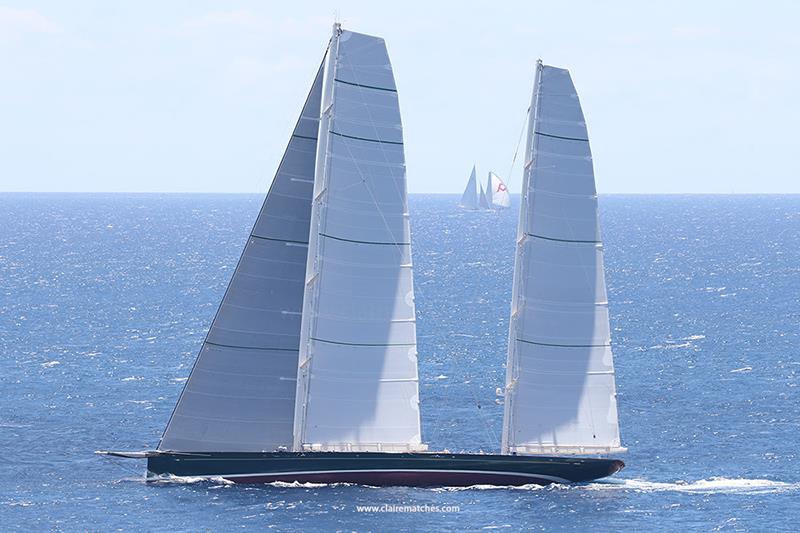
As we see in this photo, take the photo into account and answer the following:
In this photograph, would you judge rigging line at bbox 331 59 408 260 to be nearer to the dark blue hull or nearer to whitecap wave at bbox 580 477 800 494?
the dark blue hull

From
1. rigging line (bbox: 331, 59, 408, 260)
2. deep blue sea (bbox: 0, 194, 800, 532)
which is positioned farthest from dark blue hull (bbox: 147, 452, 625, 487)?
rigging line (bbox: 331, 59, 408, 260)

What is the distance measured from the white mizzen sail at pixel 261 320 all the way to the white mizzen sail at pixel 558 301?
8.06m

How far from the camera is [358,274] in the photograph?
2055 inches

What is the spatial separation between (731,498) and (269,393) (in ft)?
58.6

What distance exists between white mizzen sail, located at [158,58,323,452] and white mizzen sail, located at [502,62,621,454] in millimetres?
8060

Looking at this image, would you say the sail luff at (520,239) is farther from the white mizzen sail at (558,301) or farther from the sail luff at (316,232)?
the sail luff at (316,232)

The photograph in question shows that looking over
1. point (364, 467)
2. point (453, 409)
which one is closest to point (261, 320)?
point (364, 467)

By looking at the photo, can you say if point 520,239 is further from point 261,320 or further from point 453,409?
point 453,409

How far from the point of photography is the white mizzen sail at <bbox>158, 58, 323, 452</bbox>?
5247 cm

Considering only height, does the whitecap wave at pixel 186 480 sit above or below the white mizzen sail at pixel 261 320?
below

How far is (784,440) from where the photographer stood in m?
65.1

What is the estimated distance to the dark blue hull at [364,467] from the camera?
172ft

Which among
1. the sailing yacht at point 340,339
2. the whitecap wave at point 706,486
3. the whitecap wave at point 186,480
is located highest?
the sailing yacht at point 340,339

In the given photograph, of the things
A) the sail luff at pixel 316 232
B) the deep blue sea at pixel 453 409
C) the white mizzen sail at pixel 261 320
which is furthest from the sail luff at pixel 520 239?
the white mizzen sail at pixel 261 320
